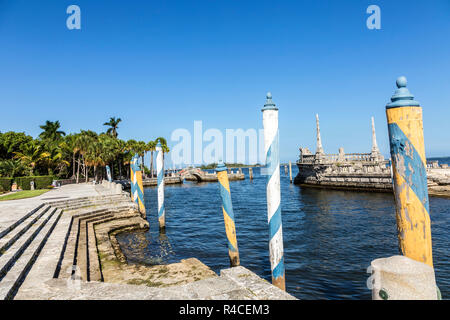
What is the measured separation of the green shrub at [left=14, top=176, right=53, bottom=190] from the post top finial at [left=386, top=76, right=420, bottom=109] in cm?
3339

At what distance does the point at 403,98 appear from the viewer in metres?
3.15

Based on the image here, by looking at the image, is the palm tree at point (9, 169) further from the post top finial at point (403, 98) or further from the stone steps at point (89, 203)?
the post top finial at point (403, 98)

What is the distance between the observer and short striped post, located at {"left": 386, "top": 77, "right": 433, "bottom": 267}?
2988mm

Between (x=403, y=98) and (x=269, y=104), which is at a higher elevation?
(x=269, y=104)

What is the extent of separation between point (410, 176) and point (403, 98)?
974mm

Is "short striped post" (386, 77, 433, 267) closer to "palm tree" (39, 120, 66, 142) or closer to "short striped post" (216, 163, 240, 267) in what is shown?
"short striped post" (216, 163, 240, 267)

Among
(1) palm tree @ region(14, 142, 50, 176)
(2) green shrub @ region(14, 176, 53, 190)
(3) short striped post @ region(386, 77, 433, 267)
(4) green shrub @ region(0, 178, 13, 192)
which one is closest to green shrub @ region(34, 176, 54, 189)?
(2) green shrub @ region(14, 176, 53, 190)

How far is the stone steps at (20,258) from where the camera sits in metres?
4.46

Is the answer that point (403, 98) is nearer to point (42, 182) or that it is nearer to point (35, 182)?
point (42, 182)

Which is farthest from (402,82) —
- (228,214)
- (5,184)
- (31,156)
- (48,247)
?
(31,156)

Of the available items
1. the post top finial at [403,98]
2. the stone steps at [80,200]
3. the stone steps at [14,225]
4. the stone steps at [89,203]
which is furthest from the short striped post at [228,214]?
the stone steps at [80,200]

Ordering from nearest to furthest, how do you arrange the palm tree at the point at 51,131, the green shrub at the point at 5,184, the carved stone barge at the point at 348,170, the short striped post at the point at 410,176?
the short striped post at the point at 410,176 < the green shrub at the point at 5,184 < the carved stone barge at the point at 348,170 < the palm tree at the point at 51,131
